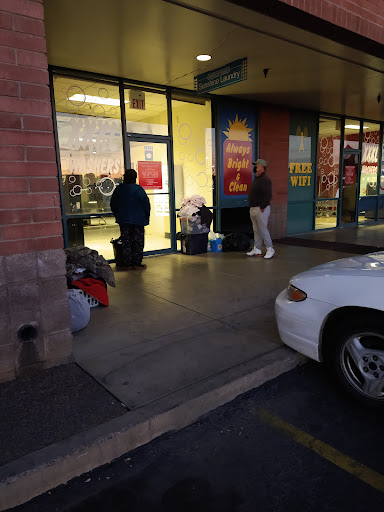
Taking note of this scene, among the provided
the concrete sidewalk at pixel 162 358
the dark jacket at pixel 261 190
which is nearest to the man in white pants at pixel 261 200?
the dark jacket at pixel 261 190

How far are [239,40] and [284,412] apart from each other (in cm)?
537

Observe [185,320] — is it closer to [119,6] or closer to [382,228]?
[119,6]

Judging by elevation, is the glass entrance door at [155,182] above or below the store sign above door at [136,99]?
below

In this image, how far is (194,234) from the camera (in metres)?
8.76

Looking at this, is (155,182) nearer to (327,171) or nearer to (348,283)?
(348,283)

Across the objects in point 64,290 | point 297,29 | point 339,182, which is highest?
point 297,29

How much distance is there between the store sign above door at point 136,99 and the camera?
814cm

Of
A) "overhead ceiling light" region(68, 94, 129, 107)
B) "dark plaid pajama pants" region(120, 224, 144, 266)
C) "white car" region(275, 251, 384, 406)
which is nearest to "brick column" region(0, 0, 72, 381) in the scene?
"white car" region(275, 251, 384, 406)

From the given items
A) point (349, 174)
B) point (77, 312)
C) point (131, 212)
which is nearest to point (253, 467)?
point (77, 312)

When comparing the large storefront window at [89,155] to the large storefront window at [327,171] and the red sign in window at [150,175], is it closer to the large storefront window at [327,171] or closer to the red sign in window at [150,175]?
the red sign in window at [150,175]

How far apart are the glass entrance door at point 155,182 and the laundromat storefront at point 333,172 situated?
171 inches

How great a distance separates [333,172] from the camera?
12.9m

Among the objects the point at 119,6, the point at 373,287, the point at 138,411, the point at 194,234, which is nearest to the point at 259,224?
the point at 194,234

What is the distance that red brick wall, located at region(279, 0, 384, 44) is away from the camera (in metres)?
5.10
